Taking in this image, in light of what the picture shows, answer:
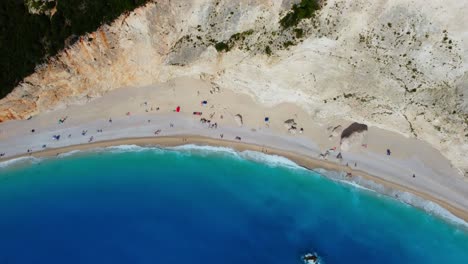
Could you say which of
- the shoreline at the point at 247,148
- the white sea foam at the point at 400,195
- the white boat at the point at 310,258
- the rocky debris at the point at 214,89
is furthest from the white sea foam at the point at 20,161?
the white sea foam at the point at 400,195

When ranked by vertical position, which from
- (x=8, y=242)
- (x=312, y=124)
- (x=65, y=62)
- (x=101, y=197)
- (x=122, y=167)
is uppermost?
(x=312, y=124)

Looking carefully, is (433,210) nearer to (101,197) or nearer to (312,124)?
(312,124)

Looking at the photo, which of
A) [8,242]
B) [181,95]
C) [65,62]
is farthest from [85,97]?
[8,242]

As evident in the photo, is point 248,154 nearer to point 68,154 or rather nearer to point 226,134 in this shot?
point 226,134

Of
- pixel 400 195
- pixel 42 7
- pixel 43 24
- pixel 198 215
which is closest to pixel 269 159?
pixel 198 215

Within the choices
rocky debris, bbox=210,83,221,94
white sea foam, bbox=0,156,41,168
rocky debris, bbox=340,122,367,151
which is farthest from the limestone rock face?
white sea foam, bbox=0,156,41,168
